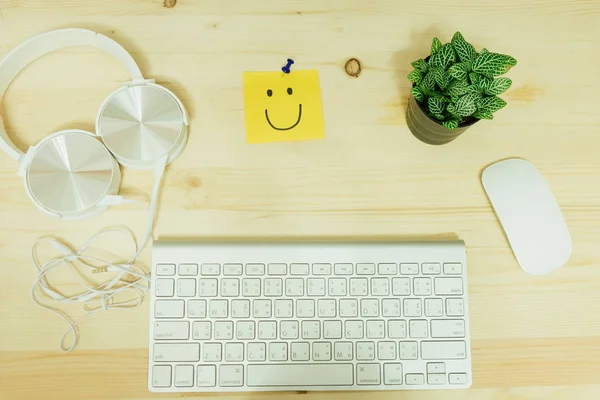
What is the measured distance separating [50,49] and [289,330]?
1.60 ft

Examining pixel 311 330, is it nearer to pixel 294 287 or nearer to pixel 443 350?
pixel 294 287

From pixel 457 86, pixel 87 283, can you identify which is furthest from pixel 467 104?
pixel 87 283

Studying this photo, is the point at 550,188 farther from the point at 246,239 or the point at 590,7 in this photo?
the point at 246,239

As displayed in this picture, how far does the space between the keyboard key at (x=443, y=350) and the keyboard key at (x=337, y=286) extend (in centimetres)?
12

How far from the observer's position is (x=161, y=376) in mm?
576

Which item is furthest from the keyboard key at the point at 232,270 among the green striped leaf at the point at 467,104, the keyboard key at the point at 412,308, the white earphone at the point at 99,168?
the green striped leaf at the point at 467,104

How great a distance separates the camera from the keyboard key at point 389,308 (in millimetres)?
595

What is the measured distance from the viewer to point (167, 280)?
1.93ft

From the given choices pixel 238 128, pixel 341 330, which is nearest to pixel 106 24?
pixel 238 128

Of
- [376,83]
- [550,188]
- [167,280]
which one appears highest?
[376,83]

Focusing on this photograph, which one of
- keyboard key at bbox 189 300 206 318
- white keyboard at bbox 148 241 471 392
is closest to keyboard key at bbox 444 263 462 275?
white keyboard at bbox 148 241 471 392

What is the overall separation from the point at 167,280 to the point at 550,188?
511 millimetres

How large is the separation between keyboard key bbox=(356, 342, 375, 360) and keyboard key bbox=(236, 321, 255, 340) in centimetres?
13

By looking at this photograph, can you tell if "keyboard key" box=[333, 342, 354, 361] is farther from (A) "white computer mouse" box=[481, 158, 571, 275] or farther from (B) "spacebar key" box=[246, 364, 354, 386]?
(A) "white computer mouse" box=[481, 158, 571, 275]
